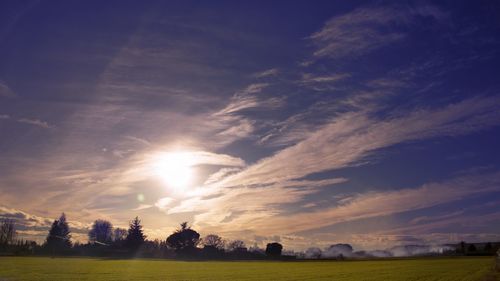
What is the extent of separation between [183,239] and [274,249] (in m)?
38.4

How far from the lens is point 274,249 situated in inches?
A: 7141

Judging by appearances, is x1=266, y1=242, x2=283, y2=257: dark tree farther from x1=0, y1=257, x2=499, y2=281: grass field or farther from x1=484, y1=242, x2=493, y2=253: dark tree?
x1=0, y1=257, x2=499, y2=281: grass field

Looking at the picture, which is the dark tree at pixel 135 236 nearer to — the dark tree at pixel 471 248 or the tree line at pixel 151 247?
the tree line at pixel 151 247

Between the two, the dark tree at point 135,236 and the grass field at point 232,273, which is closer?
the grass field at point 232,273

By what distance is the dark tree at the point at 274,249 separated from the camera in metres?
179

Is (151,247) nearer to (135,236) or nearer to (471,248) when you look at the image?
(135,236)

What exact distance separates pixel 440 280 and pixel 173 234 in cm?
13809

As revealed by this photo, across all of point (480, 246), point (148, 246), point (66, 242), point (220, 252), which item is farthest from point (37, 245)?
point (480, 246)

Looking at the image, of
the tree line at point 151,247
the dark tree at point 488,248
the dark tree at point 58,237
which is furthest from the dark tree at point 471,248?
the dark tree at point 58,237

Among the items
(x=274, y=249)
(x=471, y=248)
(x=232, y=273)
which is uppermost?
(x=274, y=249)

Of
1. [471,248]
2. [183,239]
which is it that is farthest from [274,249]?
[471,248]

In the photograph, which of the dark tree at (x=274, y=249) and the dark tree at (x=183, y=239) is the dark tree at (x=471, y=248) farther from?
the dark tree at (x=183, y=239)

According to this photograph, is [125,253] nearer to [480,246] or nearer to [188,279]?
→ [188,279]

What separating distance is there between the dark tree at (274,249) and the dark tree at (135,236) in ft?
167
